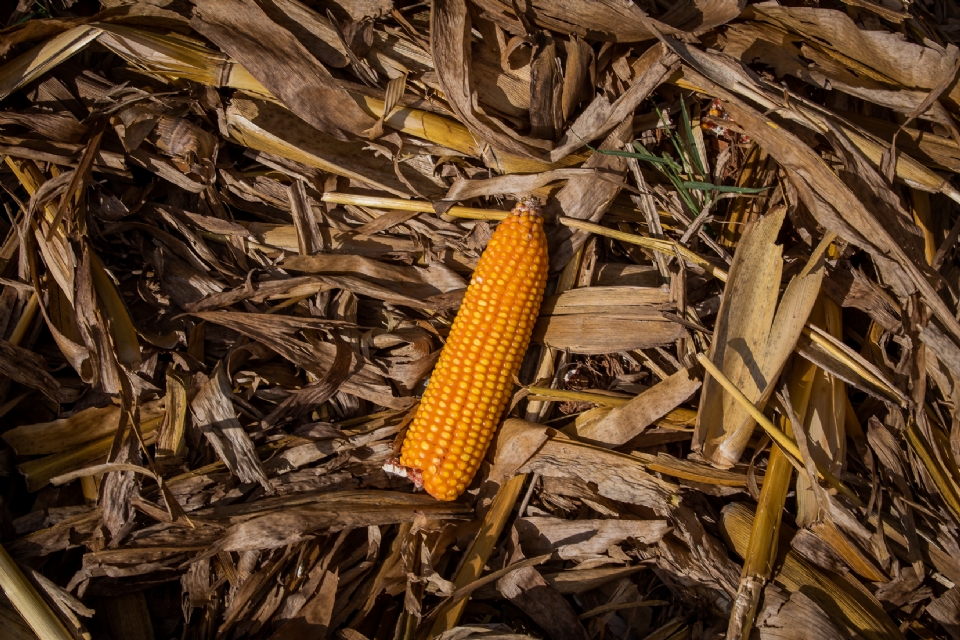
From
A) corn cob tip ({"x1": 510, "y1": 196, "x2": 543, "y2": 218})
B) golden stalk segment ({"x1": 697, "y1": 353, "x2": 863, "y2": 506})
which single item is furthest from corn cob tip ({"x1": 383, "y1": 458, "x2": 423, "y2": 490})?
golden stalk segment ({"x1": 697, "y1": 353, "x2": 863, "y2": 506})

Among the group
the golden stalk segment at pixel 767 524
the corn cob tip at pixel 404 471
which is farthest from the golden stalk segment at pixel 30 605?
the golden stalk segment at pixel 767 524

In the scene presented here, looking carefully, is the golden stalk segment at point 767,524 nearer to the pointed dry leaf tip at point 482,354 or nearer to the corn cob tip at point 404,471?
the pointed dry leaf tip at point 482,354

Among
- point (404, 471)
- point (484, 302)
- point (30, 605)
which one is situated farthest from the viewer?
point (404, 471)

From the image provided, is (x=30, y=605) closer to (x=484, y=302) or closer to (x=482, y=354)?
(x=482, y=354)

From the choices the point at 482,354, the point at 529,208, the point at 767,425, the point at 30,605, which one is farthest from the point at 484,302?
the point at 30,605

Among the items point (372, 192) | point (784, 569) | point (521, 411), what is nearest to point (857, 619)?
point (784, 569)

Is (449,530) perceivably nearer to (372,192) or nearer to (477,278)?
(477,278)

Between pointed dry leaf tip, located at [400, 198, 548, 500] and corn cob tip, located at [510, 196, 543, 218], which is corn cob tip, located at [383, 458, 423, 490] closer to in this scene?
pointed dry leaf tip, located at [400, 198, 548, 500]

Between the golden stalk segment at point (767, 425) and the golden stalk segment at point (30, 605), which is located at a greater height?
the golden stalk segment at point (767, 425)

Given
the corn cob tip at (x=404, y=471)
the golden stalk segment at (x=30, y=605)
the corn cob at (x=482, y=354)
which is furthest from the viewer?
the corn cob tip at (x=404, y=471)
